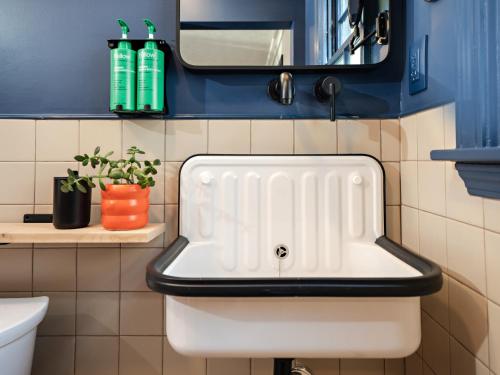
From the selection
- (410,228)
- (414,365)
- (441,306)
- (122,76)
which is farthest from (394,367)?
(122,76)

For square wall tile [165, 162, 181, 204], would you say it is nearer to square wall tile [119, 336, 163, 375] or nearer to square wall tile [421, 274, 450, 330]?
square wall tile [119, 336, 163, 375]

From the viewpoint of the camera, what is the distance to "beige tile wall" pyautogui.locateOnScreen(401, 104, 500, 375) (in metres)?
0.69

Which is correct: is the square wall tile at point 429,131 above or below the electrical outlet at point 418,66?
below

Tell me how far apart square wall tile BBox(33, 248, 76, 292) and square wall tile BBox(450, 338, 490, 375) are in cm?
113

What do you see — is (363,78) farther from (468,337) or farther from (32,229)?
(32,229)

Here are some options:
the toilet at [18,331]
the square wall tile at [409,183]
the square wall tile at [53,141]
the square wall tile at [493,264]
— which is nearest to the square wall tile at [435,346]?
the square wall tile at [493,264]

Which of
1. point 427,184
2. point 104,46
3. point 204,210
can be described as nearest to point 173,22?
point 104,46

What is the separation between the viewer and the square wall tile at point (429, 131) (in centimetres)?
Answer: 86

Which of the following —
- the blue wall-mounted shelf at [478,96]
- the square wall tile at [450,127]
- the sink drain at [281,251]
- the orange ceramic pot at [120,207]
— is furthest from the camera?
the sink drain at [281,251]

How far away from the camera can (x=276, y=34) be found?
111 centimetres

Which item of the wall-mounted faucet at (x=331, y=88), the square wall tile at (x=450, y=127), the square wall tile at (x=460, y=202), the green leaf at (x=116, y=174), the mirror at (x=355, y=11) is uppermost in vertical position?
the mirror at (x=355, y=11)

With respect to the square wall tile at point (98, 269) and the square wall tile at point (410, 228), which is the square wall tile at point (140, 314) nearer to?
the square wall tile at point (98, 269)

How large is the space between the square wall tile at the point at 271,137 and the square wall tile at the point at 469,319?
61 cm

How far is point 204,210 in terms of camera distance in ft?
3.48
